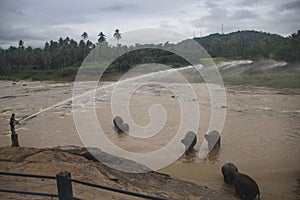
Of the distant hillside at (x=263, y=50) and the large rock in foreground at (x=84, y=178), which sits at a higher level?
the distant hillside at (x=263, y=50)

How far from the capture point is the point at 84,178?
687 cm

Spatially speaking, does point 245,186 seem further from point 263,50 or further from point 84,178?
point 263,50

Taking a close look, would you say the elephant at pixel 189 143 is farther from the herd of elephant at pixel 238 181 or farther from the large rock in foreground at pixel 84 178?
the large rock in foreground at pixel 84 178

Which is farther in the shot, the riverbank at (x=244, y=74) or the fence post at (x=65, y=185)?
the riverbank at (x=244, y=74)

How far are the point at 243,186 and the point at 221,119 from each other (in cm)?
1126

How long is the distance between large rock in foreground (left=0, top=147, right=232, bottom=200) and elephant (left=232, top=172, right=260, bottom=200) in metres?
0.34

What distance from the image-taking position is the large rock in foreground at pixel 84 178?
6.20 metres

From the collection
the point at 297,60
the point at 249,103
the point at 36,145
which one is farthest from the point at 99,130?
the point at 297,60

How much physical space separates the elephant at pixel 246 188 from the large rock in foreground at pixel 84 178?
34 cm

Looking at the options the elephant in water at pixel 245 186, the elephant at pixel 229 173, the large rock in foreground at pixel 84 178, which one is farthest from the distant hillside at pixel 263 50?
the large rock in foreground at pixel 84 178

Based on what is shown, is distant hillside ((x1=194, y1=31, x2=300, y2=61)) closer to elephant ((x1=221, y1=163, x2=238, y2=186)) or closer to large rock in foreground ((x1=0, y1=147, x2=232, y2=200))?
elephant ((x1=221, y1=163, x2=238, y2=186))

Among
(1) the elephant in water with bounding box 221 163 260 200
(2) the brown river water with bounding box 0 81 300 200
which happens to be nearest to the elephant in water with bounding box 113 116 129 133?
(2) the brown river water with bounding box 0 81 300 200

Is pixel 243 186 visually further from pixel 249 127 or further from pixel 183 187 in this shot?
pixel 249 127

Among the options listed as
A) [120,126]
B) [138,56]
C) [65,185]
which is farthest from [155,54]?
[65,185]
